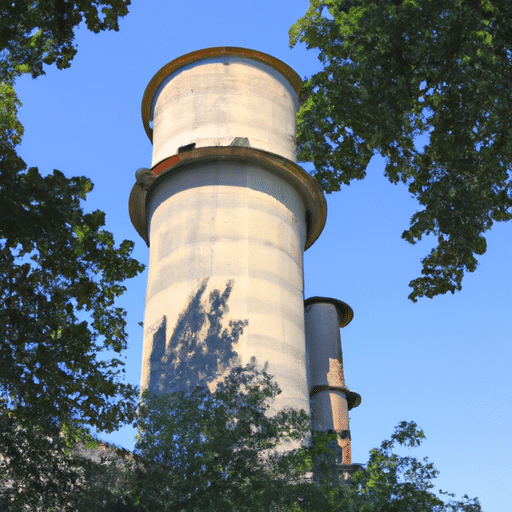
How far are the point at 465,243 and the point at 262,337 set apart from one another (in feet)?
20.3

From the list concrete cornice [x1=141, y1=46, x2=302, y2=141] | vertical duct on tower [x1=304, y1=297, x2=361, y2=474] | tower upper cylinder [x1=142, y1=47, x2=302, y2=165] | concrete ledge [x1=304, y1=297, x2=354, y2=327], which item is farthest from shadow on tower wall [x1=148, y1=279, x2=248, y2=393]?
concrete cornice [x1=141, y1=46, x2=302, y2=141]

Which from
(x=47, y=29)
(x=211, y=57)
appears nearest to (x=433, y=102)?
(x=47, y=29)

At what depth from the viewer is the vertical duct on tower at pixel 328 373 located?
23.9m

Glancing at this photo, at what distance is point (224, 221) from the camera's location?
2080 centimetres

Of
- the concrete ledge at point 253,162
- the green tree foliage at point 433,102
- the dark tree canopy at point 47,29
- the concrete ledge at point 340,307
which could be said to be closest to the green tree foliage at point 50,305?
the dark tree canopy at point 47,29

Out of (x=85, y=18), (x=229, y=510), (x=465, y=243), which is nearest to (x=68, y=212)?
(x=85, y=18)

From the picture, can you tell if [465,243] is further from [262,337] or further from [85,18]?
[85,18]

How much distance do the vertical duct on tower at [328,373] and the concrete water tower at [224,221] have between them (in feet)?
1.59

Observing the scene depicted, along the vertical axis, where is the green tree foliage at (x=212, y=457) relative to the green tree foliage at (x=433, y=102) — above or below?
below

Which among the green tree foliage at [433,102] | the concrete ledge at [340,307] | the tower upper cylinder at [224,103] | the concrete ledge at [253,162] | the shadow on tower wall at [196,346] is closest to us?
the green tree foliage at [433,102]

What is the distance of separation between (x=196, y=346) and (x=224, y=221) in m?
3.93

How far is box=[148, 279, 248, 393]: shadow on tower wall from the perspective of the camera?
728 inches

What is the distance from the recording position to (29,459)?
13.0 meters

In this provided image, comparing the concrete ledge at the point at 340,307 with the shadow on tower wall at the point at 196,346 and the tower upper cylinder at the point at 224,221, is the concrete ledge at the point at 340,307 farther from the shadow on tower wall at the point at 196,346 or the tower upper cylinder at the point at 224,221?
the shadow on tower wall at the point at 196,346
